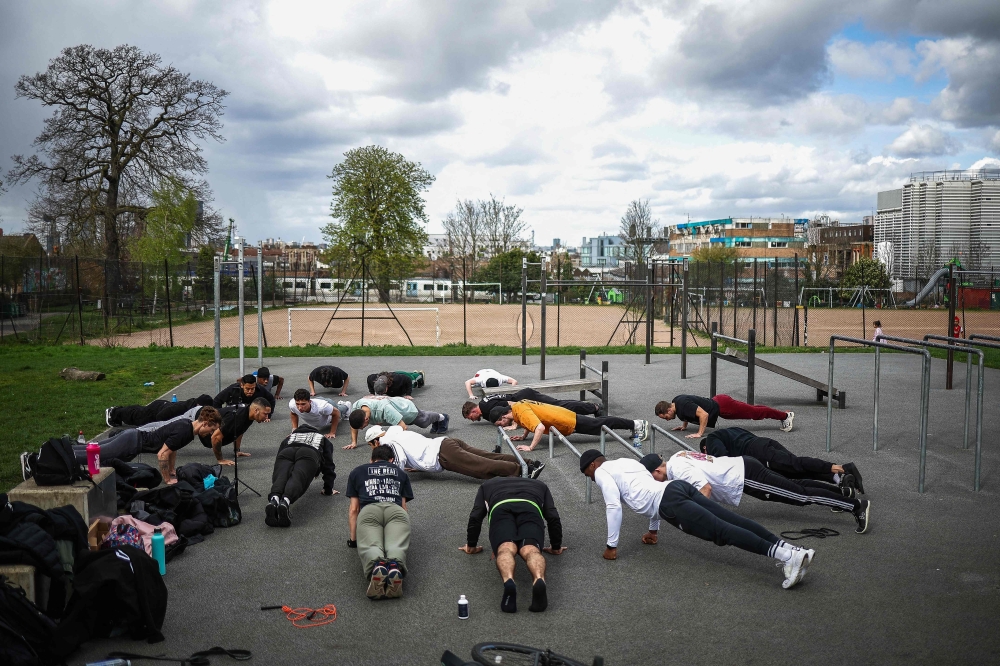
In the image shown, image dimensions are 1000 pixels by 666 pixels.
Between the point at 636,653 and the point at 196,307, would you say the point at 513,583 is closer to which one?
the point at 636,653

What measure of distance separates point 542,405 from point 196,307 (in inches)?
A: 1200

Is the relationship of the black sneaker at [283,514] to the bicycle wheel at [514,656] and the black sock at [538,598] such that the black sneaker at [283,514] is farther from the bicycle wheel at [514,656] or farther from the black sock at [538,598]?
the bicycle wheel at [514,656]

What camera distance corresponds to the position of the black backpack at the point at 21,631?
4.56 metres

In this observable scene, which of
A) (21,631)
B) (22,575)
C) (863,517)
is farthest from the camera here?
(863,517)

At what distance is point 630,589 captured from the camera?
607cm

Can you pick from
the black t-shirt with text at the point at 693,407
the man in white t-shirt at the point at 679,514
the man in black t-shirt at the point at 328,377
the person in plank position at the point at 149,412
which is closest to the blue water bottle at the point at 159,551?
the man in white t-shirt at the point at 679,514

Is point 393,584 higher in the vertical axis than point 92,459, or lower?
lower

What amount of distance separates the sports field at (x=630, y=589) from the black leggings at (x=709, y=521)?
0.35 meters

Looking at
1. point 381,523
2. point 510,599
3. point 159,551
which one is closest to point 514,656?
point 510,599

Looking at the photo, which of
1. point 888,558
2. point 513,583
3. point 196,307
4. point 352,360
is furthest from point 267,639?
point 196,307

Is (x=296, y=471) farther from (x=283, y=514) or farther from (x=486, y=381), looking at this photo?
(x=486, y=381)

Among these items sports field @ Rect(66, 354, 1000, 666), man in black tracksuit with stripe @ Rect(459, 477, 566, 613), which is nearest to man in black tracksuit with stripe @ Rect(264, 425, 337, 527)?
sports field @ Rect(66, 354, 1000, 666)

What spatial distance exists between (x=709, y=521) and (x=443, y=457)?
Answer: 376 centimetres

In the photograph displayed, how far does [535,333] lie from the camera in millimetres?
32250
